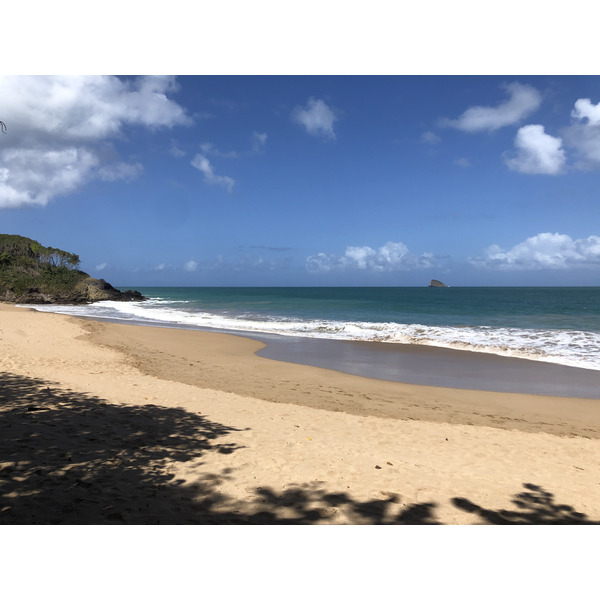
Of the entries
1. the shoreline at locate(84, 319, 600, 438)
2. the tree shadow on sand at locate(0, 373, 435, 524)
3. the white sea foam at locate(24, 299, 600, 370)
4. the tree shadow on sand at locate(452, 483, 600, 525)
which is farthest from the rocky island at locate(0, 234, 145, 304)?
the tree shadow on sand at locate(452, 483, 600, 525)

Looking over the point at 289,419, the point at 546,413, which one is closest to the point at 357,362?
the point at 546,413

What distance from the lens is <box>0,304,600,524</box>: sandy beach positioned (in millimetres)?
4223

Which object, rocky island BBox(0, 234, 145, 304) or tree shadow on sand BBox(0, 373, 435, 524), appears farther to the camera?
rocky island BBox(0, 234, 145, 304)

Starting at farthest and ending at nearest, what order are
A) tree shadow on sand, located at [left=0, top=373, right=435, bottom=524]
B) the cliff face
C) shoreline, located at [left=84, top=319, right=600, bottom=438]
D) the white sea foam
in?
1. the cliff face
2. the white sea foam
3. shoreline, located at [left=84, top=319, right=600, bottom=438]
4. tree shadow on sand, located at [left=0, top=373, right=435, bottom=524]

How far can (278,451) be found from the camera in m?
6.06

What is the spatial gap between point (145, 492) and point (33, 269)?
72836 mm

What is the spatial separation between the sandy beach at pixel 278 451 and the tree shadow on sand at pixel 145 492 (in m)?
0.02

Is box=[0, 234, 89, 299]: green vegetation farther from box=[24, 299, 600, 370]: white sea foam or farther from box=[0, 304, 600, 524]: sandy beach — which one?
box=[0, 304, 600, 524]: sandy beach

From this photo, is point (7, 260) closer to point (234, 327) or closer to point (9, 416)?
point (234, 327)

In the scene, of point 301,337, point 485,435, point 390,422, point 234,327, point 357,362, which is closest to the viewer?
point 485,435

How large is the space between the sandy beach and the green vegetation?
5325 cm

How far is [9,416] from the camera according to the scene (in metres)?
6.49

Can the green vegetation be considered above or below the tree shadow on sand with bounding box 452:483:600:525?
above

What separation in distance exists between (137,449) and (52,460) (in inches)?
42.5
